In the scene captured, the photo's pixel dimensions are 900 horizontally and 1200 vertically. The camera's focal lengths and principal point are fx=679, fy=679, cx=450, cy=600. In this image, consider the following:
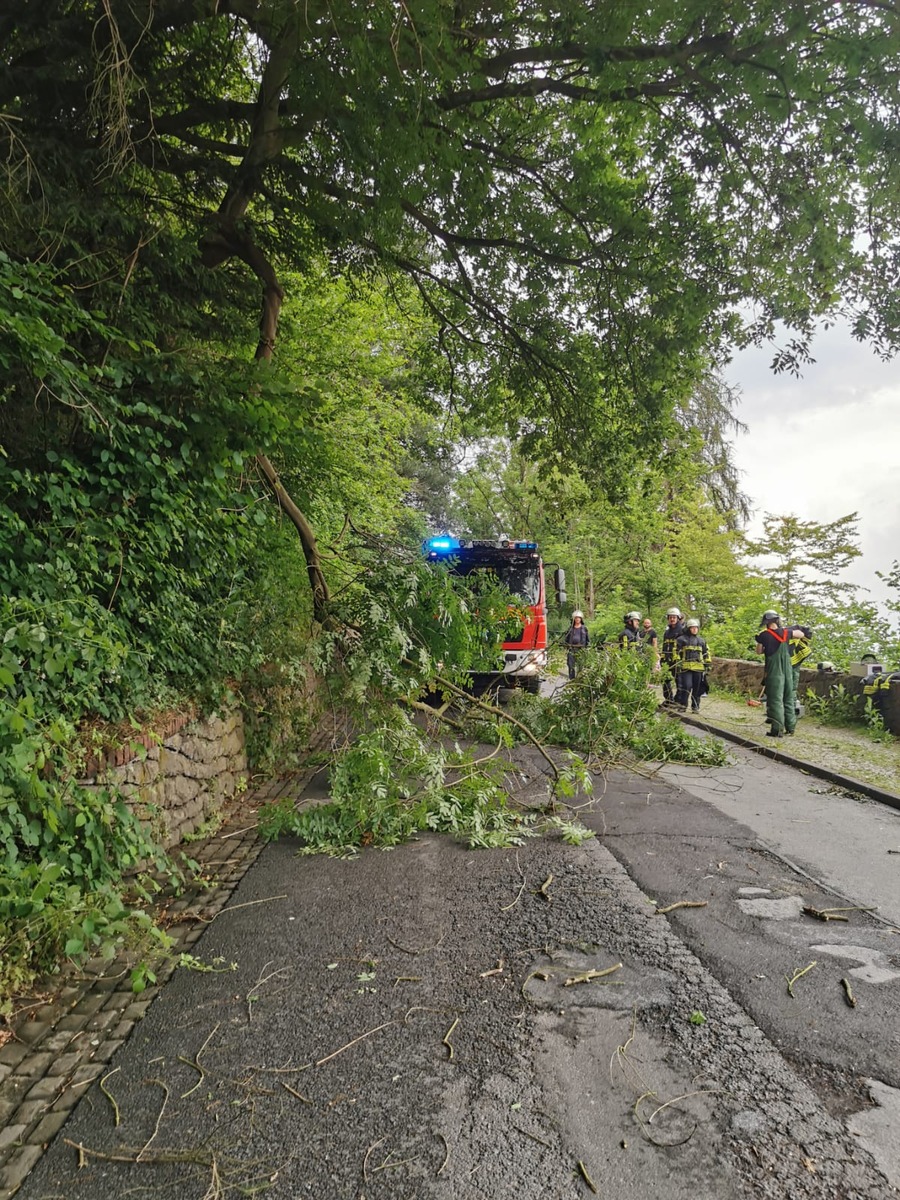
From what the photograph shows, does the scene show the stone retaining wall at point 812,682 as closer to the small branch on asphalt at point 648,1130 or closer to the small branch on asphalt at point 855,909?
the small branch on asphalt at point 855,909

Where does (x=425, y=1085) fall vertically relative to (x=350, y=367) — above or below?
below

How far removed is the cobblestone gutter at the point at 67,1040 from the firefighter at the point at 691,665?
11691 mm

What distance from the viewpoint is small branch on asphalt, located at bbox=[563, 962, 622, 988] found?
3461 mm

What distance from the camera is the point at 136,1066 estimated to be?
9.39 feet

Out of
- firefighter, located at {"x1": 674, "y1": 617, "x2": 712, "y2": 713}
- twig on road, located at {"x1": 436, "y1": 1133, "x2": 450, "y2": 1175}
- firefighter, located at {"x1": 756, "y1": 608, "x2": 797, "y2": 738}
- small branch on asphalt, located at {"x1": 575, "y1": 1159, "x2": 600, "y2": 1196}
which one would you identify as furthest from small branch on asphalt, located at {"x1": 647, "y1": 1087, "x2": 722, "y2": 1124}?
firefighter, located at {"x1": 674, "y1": 617, "x2": 712, "y2": 713}

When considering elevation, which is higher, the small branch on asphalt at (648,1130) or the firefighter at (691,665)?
the firefighter at (691,665)

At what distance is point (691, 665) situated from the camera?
14.3 m

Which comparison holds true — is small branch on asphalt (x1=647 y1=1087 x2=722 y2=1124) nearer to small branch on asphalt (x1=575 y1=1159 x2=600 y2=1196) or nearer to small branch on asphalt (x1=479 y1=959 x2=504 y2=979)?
small branch on asphalt (x1=575 y1=1159 x2=600 y2=1196)

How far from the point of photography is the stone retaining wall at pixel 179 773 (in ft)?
15.1

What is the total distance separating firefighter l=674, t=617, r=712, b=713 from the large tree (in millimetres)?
6236

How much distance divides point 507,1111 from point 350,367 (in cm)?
1254

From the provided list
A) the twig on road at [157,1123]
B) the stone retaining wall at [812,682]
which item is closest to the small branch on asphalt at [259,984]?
the twig on road at [157,1123]

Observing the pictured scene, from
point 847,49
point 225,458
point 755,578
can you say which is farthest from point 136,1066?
point 755,578

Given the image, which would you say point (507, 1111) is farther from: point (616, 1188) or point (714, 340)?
point (714, 340)
